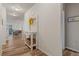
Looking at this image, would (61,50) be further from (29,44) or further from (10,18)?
(10,18)

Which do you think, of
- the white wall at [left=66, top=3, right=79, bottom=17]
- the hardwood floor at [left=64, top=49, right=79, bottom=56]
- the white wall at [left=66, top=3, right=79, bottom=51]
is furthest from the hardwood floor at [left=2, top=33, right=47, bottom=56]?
the white wall at [left=66, top=3, right=79, bottom=17]

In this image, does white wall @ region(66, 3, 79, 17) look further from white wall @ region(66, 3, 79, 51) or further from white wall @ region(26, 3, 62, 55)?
white wall @ region(26, 3, 62, 55)

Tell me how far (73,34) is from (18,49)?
0.83 meters

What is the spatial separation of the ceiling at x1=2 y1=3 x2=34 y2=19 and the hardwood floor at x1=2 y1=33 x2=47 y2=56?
323 millimetres

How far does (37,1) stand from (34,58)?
31.0 inches

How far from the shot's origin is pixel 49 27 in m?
1.52

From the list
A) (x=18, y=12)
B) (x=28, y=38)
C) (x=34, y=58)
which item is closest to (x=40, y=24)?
(x=28, y=38)

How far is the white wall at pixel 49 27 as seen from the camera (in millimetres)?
1463

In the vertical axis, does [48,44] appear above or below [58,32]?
below

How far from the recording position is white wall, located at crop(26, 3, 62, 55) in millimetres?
1463

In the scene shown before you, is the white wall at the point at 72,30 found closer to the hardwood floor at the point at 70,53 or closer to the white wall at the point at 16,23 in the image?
the hardwood floor at the point at 70,53

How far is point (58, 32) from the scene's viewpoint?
1.47 meters

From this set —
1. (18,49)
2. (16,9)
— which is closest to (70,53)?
(18,49)

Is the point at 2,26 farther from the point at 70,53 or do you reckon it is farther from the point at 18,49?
the point at 70,53
